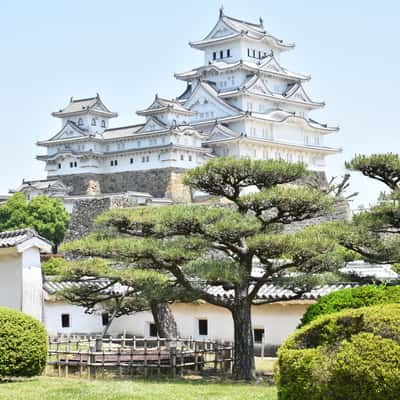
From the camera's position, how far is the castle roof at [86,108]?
56875 millimetres

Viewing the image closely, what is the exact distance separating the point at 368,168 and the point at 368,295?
3.38m

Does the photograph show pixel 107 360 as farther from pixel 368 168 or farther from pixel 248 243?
pixel 368 168

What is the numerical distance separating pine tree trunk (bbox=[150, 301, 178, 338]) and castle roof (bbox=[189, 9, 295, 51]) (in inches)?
1659

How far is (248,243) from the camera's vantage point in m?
13.4

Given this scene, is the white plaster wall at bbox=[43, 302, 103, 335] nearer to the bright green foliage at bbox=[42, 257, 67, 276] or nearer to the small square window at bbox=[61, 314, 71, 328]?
the small square window at bbox=[61, 314, 71, 328]

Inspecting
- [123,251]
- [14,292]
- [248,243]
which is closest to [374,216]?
[248,243]

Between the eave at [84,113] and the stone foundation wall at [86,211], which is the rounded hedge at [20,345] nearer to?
the stone foundation wall at [86,211]

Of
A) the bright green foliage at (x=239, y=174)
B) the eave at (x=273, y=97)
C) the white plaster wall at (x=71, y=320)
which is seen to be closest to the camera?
the bright green foliage at (x=239, y=174)

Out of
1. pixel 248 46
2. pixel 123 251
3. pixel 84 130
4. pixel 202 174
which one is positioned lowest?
pixel 123 251

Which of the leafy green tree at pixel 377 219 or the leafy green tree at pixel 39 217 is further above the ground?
the leafy green tree at pixel 39 217

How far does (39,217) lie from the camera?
151 ft

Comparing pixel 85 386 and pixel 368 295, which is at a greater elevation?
pixel 368 295

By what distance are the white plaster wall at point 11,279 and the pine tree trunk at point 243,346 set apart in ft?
13.8

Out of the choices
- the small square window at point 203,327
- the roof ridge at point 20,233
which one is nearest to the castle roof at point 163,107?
the small square window at point 203,327
